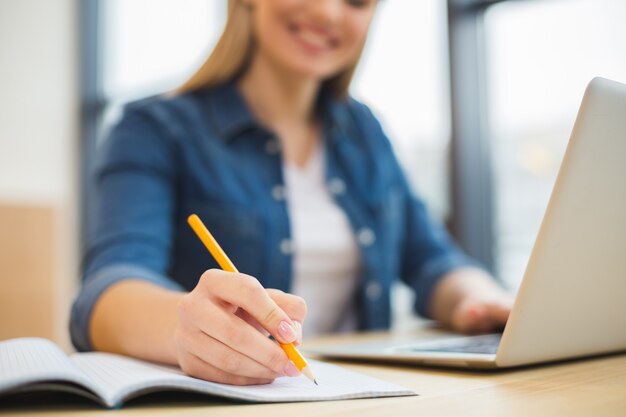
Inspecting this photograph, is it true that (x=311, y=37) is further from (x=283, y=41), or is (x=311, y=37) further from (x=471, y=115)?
(x=471, y=115)

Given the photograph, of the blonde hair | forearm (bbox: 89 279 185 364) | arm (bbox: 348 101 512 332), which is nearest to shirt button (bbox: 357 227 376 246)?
arm (bbox: 348 101 512 332)

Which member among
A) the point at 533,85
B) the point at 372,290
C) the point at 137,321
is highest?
the point at 533,85

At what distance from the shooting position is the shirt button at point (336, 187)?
120 centimetres

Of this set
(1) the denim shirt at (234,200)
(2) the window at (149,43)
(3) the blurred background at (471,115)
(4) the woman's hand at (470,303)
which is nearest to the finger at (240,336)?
(1) the denim shirt at (234,200)

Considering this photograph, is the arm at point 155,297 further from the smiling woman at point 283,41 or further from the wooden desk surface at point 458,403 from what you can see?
the smiling woman at point 283,41

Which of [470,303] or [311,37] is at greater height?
[311,37]

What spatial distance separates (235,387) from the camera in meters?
0.48

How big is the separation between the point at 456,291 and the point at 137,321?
61cm

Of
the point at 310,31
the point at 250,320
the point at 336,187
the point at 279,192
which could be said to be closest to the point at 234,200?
the point at 279,192

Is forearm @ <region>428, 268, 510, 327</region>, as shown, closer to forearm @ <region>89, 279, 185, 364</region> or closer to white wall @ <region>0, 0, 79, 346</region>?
forearm @ <region>89, 279, 185, 364</region>

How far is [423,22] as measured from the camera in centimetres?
209

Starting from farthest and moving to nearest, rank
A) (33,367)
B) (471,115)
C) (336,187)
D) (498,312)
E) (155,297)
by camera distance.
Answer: (471,115) → (336,187) → (498,312) → (155,297) → (33,367)

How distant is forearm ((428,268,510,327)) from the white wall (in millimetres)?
2263

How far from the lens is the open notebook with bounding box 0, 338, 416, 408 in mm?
412
